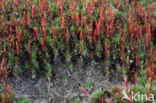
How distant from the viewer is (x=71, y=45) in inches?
187

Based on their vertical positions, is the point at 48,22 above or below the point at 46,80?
above

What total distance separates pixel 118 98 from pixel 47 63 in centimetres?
176

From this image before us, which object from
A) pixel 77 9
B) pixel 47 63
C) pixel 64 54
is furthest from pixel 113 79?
pixel 77 9

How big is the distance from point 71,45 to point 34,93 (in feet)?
4.51

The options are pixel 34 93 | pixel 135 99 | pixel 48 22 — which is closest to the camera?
pixel 135 99

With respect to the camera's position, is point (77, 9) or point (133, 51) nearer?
point (133, 51)

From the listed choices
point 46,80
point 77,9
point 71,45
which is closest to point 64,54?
point 71,45

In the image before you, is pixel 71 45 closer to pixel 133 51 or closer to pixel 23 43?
pixel 23 43

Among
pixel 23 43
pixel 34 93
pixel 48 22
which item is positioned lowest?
pixel 34 93

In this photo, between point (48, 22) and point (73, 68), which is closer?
point (73, 68)

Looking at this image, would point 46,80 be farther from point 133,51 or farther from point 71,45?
point 133,51

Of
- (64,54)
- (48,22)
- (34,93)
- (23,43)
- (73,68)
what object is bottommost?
(34,93)

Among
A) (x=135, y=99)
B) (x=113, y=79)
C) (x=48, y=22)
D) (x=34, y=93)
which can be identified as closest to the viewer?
(x=135, y=99)

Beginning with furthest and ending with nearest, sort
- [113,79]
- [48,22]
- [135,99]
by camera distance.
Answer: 1. [48,22]
2. [113,79]
3. [135,99]
